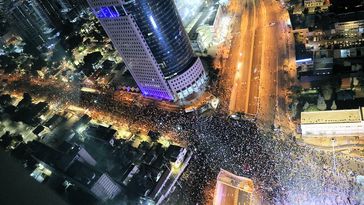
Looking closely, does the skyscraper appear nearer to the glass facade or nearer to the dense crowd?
the glass facade

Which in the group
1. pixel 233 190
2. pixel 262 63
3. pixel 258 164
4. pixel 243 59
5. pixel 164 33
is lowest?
pixel 233 190

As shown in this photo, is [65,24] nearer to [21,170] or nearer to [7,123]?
[7,123]

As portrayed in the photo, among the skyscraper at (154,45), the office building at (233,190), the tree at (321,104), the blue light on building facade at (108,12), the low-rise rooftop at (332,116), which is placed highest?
the blue light on building facade at (108,12)

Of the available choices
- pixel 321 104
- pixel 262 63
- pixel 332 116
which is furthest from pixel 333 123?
pixel 262 63

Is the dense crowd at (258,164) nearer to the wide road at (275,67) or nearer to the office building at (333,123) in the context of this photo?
the office building at (333,123)

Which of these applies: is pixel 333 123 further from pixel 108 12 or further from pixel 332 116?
pixel 108 12

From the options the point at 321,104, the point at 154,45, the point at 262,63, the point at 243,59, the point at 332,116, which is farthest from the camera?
the point at 243,59

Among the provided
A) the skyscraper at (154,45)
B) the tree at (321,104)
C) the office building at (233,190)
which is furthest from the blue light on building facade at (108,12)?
the tree at (321,104)
